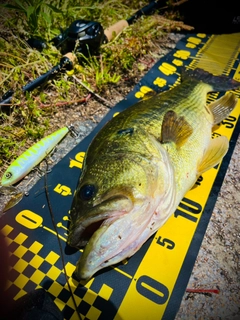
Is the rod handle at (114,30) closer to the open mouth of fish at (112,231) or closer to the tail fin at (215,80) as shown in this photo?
the tail fin at (215,80)

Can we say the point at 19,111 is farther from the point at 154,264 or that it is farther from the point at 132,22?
the point at 132,22

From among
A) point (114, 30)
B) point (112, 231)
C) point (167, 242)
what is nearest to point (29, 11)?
point (114, 30)

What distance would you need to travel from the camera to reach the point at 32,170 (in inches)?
101

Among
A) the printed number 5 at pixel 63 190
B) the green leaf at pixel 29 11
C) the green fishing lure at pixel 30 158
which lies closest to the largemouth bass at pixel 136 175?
the printed number 5 at pixel 63 190

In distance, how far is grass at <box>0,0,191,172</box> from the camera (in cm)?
283

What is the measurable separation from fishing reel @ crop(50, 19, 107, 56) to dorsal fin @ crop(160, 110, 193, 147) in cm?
183

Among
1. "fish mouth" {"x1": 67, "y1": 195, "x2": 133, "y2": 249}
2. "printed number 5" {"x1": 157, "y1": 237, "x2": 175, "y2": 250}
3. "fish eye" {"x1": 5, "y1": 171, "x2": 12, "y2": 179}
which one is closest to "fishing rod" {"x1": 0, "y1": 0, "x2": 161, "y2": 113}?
"fish eye" {"x1": 5, "y1": 171, "x2": 12, "y2": 179}

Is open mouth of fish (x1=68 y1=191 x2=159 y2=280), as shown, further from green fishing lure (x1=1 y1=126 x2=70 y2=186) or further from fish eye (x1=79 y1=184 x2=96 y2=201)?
green fishing lure (x1=1 y1=126 x2=70 y2=186)

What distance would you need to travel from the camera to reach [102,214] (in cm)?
152

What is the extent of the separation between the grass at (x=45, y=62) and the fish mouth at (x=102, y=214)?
1301mm

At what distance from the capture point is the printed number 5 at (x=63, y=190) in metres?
2.41

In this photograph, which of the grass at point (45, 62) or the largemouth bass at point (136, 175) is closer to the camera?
the largemouth bass at point (136, 175)

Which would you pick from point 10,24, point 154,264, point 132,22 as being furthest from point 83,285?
point 132,22

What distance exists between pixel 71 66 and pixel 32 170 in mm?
1521
